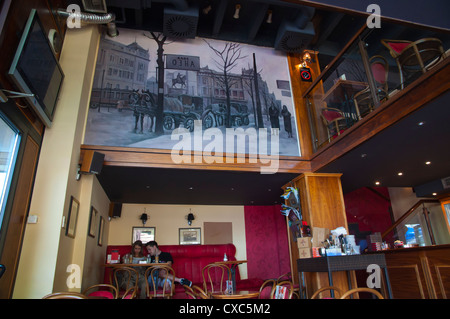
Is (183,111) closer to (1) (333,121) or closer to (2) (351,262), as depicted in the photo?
(1) (333,121)

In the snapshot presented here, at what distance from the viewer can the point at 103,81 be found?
584cm

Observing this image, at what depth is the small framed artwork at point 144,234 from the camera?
7864 mm

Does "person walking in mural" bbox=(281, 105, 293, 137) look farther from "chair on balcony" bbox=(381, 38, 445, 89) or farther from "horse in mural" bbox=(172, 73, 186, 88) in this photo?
"chair on balcony" bbox=(381, 38, 445, 89)

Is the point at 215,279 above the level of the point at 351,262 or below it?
below

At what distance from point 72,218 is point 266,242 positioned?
5.44 m

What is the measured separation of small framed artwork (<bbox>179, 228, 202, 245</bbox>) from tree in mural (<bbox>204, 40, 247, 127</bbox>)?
3458 mm

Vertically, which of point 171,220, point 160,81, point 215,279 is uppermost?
point 160,81

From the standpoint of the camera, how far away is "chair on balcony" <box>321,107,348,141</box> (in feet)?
17.2

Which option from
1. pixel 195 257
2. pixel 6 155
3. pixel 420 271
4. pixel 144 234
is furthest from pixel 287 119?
pixel 6 155

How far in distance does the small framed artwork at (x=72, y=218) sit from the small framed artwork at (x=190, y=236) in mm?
3660

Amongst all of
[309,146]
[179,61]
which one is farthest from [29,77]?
[309,146]

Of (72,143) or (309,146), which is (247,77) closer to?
(309,146)

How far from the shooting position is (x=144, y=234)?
7930mm

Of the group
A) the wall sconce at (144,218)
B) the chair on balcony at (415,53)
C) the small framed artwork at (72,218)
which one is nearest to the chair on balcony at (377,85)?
the chair on balcony at (415,53)
